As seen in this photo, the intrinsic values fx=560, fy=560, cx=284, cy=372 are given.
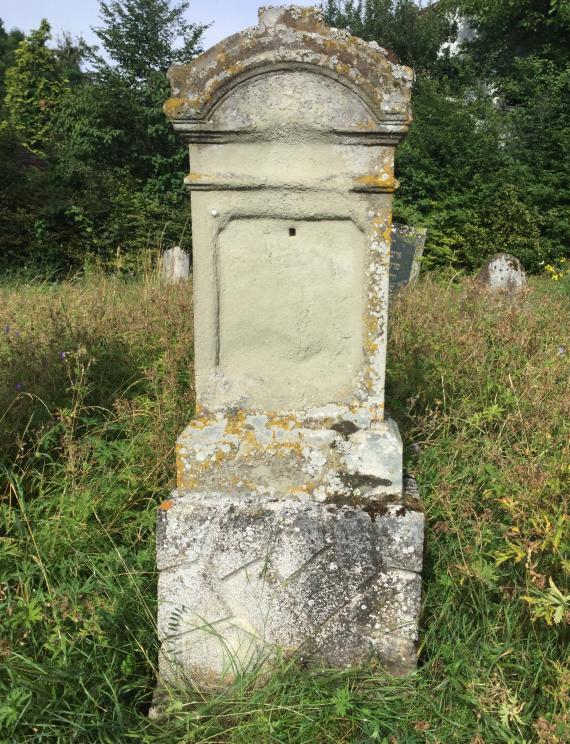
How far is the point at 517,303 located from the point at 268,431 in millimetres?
3445

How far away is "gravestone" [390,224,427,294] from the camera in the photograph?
7.14 m

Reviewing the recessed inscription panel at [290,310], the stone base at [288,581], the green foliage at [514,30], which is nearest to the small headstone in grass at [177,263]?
the recessed inscription panel at [290,310]

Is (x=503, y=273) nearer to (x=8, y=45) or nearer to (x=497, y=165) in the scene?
(x=497, y=165)

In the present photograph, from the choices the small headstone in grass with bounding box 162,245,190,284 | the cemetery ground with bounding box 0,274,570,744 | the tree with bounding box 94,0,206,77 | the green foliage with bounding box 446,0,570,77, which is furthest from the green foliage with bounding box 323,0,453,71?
the cemetery ground with bounding box 0,274,570,744

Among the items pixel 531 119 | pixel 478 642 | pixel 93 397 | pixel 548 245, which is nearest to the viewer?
pixel 478 642

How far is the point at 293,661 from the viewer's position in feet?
6.21

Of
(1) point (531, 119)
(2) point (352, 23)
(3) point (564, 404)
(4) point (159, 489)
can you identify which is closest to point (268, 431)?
(4) point (159, 489)

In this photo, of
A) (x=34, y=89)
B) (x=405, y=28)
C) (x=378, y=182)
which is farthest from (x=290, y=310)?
(x=405, y=28)

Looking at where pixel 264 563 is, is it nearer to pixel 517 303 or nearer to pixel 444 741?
pixel 444 741

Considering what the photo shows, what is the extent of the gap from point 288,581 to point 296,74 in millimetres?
1723

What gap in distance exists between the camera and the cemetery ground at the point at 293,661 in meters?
1.72

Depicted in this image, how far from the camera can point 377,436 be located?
2020 mm

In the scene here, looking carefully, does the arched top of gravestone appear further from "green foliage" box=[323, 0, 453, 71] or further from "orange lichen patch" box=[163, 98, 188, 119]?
"green foliage" box=[323, 0, 453, 71]

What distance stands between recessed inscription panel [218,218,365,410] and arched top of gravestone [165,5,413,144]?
0.35m
